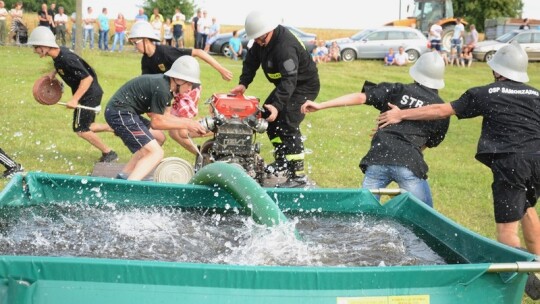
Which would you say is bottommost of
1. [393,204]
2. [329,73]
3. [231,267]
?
[329,73]

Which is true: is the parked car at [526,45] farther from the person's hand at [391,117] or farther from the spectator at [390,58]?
the person's hand at [391,117]

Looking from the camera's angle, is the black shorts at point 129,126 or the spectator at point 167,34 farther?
the spectator at point 167,34

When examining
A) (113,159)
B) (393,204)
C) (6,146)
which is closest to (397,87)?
(393,204)

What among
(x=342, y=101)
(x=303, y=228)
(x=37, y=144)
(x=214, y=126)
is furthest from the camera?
(x=37, y=144)

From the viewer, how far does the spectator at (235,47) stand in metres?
32.8

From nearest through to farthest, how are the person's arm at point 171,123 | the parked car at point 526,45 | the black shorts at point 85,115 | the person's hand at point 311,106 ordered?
the person's hand at point 311,106 → the person's arm at point 171,123 → the black shorts at point 85,115 → the parked car at point 526,45

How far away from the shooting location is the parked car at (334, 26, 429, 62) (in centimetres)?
3469

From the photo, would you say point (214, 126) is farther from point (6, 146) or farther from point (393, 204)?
point (6, 146)

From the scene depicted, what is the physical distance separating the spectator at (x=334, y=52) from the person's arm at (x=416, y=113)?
28.3 metres

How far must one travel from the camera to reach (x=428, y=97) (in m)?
6.62

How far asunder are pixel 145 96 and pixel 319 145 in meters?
5.67

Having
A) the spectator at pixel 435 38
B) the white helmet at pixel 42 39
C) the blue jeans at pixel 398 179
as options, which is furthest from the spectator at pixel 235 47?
the blue jeans at pixel 398 179

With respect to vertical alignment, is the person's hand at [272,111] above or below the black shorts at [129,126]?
above

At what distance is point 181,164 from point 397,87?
2.84m
